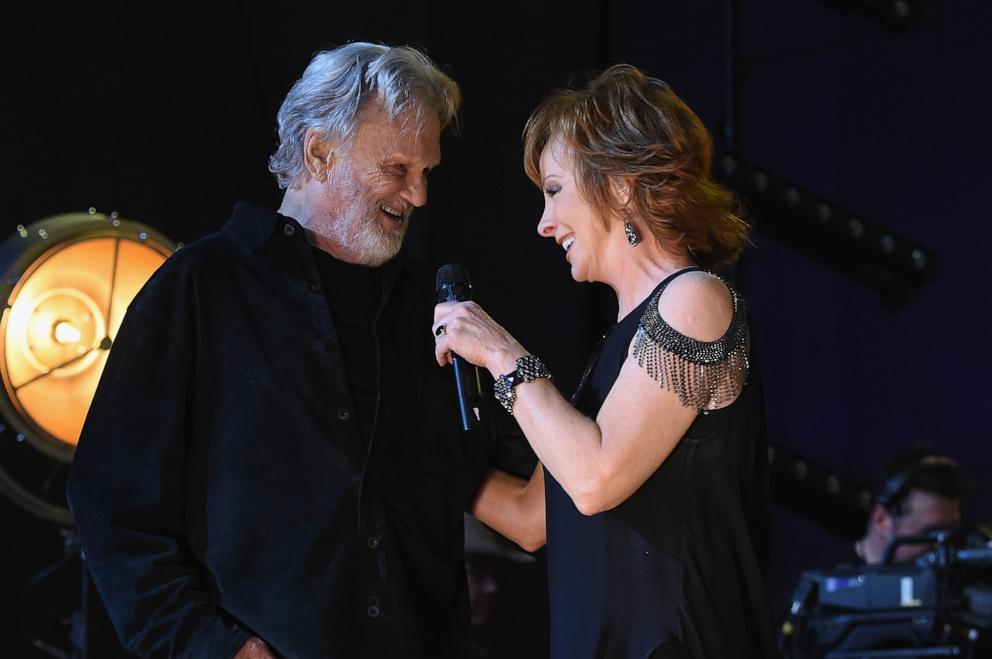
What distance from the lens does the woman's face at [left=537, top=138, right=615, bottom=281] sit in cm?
201

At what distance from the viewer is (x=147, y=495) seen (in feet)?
6.56

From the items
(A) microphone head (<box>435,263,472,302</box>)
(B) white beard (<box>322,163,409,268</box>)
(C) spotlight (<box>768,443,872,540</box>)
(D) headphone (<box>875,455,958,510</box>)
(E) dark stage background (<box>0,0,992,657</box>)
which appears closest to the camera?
(A) microphone head (<box>435,263,472,302</box>)

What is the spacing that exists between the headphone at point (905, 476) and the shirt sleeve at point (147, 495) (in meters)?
2.68

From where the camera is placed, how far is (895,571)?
11.1 feet

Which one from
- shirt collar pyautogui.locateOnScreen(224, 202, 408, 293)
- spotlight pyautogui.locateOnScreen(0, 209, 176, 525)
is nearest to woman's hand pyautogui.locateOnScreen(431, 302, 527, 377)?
shirt collar pyautogui.locateOnScreen(224, 202, 408, 293)

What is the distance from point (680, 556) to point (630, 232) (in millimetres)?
498

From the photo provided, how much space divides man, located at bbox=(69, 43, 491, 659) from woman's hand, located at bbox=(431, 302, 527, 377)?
0.80 feet

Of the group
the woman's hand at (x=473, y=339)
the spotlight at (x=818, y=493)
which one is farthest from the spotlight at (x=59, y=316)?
the spotlight at (x=818, y=493)

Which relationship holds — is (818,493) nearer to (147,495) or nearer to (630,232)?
(630,232)

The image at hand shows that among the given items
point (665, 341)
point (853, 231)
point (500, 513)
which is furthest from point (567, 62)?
point (665, 341)

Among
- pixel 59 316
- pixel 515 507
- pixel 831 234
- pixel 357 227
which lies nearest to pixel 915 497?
pixel 831 234

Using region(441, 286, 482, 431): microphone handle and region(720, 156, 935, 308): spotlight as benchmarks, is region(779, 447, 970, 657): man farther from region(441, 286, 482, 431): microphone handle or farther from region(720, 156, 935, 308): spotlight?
region(441, 286, 482, 431): microphone handle

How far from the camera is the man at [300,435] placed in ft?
6.59

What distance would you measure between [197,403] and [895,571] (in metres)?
2.07
